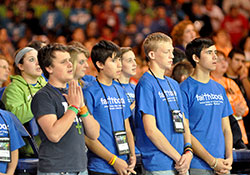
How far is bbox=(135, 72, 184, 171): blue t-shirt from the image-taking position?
407 centimetres

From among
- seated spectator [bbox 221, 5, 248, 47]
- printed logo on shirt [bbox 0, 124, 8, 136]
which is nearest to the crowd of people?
printed logo on shirt [bbox 0, 124, 8, 136]

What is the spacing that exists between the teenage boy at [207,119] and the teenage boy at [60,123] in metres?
1.20

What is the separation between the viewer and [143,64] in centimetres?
736

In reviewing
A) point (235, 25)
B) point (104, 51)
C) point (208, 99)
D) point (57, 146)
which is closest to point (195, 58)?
point (208, 99)

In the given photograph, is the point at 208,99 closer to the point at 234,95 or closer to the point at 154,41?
the point at 154,41

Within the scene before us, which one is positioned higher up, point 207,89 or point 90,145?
point 207,89

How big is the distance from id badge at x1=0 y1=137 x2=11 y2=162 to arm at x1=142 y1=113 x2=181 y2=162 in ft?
4.10

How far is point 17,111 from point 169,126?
1.54 m

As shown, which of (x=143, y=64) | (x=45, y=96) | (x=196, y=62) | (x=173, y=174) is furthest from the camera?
(x=143, y=64)

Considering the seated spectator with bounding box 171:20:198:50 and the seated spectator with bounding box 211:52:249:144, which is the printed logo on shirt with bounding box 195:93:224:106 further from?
the seated spectator with bounding box 171:20:198:50

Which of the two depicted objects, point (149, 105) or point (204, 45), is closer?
point (149, 105)

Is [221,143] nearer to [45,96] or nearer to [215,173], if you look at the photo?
[215,173]

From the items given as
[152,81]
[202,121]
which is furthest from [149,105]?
[202,121]

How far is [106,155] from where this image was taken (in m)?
4.02
